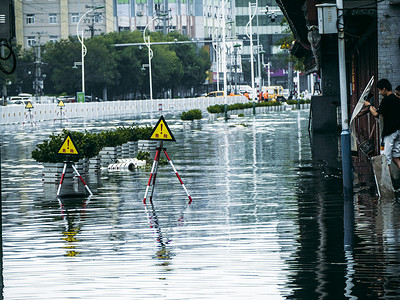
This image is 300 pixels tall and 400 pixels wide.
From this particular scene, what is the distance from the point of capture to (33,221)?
1468cm

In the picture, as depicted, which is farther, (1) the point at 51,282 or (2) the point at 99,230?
(2) the point at 99,230

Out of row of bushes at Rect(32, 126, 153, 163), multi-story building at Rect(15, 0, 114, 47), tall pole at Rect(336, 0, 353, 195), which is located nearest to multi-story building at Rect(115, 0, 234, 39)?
multi-story building at Rect(15, 0, 114, 47)

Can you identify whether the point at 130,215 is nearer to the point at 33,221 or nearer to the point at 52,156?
the point at 33,221

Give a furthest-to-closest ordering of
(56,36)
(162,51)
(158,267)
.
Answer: (56,36)
(162,51)
(158,267)

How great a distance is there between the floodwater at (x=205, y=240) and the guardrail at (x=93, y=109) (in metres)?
51.5

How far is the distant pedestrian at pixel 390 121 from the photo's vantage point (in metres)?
Result: 16.5

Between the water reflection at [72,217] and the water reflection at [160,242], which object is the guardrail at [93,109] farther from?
the water reflection at [160,242]

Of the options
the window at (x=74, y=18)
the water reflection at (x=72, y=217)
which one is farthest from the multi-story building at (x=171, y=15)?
the water reflection at (x=72, y=217)

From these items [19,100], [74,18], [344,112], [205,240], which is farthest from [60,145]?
[74,18]

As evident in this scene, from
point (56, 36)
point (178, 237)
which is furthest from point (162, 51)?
point (178, 237)

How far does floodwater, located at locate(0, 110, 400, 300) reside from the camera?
8945mm

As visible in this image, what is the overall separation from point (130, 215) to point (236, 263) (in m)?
5.13

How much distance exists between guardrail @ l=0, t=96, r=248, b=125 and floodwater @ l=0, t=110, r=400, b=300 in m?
51.5

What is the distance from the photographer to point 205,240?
12.1 meters
